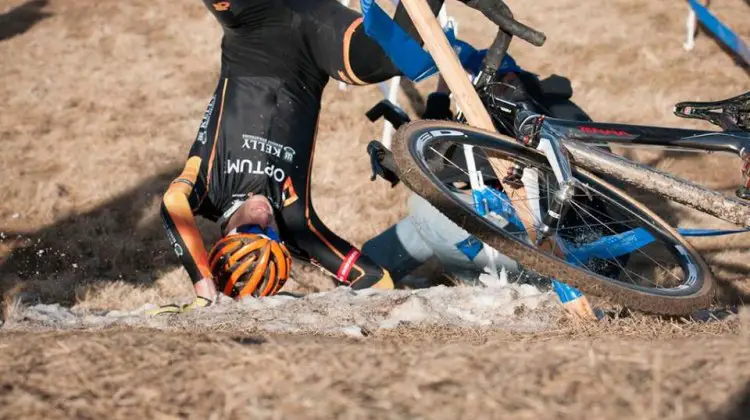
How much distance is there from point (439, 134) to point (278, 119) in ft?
5.90

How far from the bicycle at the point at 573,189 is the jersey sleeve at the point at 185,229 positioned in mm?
1477

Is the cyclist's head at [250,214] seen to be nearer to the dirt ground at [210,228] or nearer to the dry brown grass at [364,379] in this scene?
the dirt ground at [210,228]

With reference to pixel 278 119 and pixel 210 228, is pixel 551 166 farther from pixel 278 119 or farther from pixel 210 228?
pixel 210 228

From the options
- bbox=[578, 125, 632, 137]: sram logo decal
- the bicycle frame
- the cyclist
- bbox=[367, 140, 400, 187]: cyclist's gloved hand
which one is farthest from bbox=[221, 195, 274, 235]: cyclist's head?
bbox=[578, 125, 632, 137]: sram logo decal

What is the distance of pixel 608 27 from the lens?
8.67m

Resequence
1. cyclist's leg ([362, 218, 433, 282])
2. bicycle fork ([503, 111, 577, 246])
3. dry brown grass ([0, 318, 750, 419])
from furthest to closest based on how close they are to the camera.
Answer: cyclist's leg ([362, 218, 433, 282])
bicycle fork ([503, 111, 577, 246])
dry brown grass ([0, 318, 750, 419])

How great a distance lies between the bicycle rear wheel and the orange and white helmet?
1.08m

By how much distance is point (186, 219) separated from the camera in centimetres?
465

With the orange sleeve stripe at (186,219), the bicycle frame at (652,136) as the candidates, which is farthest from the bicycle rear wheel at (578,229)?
the orange sleeve stripe at (186,219)

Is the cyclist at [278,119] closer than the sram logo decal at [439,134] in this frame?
No

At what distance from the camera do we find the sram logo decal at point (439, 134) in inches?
140

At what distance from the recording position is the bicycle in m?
3.21

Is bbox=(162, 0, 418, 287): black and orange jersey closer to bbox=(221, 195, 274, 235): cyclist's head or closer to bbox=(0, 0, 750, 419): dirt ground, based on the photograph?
bbox=(221, 195, 274, 235): cyclist's head

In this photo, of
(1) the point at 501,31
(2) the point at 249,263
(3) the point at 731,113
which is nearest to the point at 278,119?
(2) the point at 249,263
